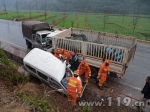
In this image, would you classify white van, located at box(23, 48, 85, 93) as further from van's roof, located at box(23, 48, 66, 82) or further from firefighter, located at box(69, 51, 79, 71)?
firefighter, located at box(69, 51, 79, 71)

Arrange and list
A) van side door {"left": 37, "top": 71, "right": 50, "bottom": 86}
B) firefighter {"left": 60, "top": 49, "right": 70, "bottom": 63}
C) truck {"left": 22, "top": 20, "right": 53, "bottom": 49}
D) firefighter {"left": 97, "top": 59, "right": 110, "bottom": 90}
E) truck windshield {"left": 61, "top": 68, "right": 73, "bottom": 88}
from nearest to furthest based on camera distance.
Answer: truck windshield {"left": 61, "top": 68, "right": 73, "bottom": 88} < firefighter {"left": 97, "top": 59, "right": 110, "bottom": 90} < van side door {"left": 37, "top": 71, "right": 50, "bottom": 86} < firefighter {"left": 60, "top": 49, "right": 70, "bottom": 63} < truck {"left": 22, "top": 20, "right": 53, "bottom": 49}

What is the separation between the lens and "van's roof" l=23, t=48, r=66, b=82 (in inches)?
254

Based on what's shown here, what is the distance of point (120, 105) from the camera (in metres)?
6.32

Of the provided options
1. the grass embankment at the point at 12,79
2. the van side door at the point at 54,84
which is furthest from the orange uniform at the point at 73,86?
the grass embankment at the point at 12,79

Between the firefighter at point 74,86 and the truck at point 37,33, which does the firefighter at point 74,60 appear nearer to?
the firefighter at point 74,86

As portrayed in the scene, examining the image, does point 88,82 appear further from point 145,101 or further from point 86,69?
point 145,101

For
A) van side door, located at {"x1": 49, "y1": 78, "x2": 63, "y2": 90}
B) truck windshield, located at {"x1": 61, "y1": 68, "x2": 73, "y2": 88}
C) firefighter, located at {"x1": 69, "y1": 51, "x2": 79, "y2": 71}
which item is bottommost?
van side door, located at {"x1": 49, "y1": 78, "x2": 63, "y2": 90}

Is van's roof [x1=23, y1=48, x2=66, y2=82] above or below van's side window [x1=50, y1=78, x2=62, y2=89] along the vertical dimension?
above

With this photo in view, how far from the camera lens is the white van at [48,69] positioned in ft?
20.9

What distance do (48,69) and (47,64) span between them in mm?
286

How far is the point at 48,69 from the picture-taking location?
6602 mm

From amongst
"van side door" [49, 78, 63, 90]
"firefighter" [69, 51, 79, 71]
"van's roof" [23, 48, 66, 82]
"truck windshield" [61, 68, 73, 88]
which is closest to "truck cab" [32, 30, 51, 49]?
"van's roof" [23, 48, 66, 82]

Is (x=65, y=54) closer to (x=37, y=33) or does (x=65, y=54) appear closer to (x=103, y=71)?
(x=103, y=71)

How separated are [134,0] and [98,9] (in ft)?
55.9
